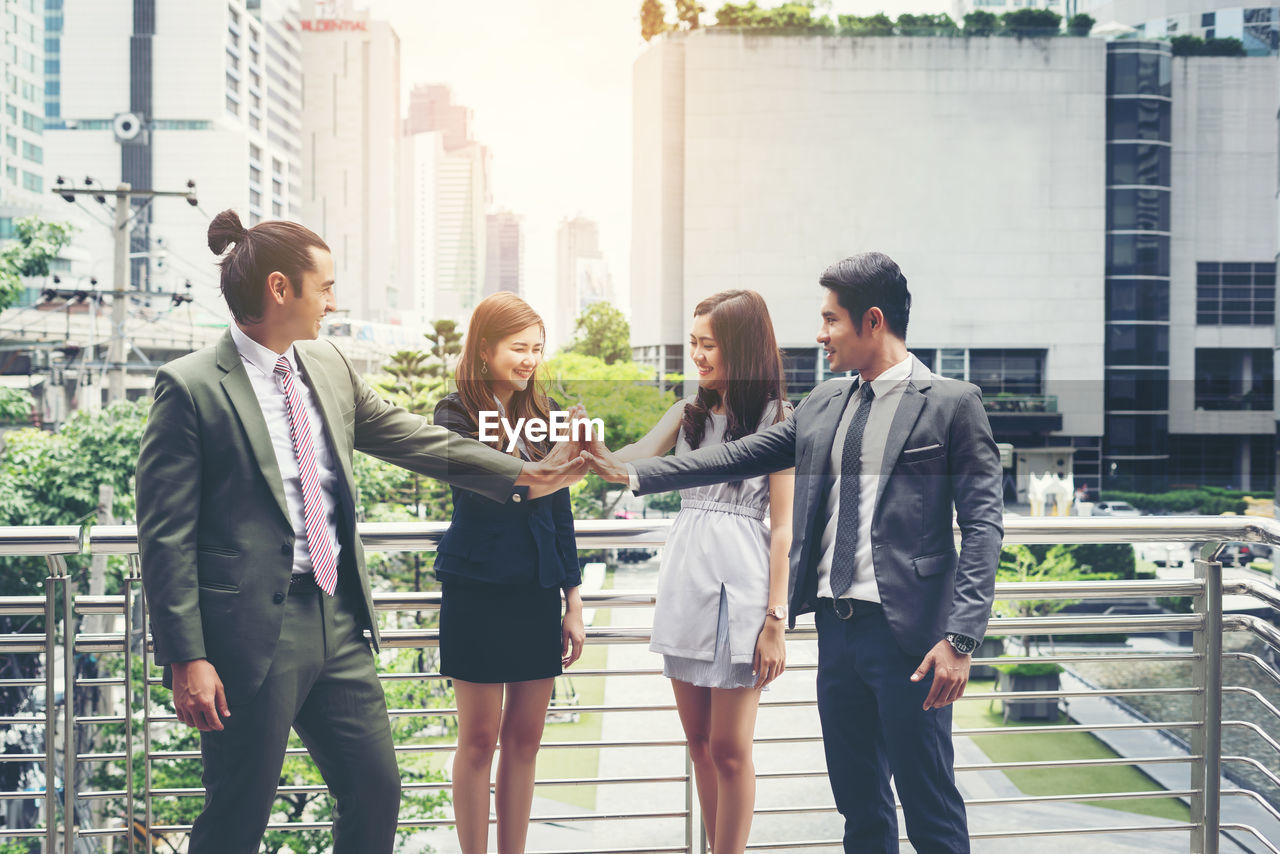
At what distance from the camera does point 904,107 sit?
45.2 meters

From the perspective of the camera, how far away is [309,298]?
202cm

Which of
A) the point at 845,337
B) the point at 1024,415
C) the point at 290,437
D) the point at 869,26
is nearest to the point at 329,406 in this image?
the point at 290,437

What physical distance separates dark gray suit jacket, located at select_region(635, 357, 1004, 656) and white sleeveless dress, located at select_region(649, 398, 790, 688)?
0.16 metres

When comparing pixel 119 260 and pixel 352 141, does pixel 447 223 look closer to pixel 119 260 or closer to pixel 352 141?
pixel 352 141

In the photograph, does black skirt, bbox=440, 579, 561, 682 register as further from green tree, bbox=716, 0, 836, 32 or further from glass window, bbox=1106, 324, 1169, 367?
green tree, bbox=716, 0, 836, 32

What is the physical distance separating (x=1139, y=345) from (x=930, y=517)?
45.1 metres

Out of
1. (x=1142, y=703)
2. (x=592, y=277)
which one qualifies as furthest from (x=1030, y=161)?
(x=592, y=277)

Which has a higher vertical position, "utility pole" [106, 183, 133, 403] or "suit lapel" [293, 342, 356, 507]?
"utility pole" [106, 183, 133, 403]

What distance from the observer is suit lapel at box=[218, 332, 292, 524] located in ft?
6.31

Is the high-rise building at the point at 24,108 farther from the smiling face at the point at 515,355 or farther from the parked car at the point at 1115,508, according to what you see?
the smiling face at the point at 515,355

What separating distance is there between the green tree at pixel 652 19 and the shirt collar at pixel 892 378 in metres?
48.5

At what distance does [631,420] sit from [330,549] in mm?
33356

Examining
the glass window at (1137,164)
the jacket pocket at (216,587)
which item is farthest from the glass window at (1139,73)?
the jacket pocket at (216,587)

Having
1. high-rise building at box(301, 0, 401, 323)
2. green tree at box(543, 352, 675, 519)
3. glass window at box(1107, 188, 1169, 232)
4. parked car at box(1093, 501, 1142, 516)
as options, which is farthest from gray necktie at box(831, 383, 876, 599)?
high-rise building at box(301, 0, 401, 323)
